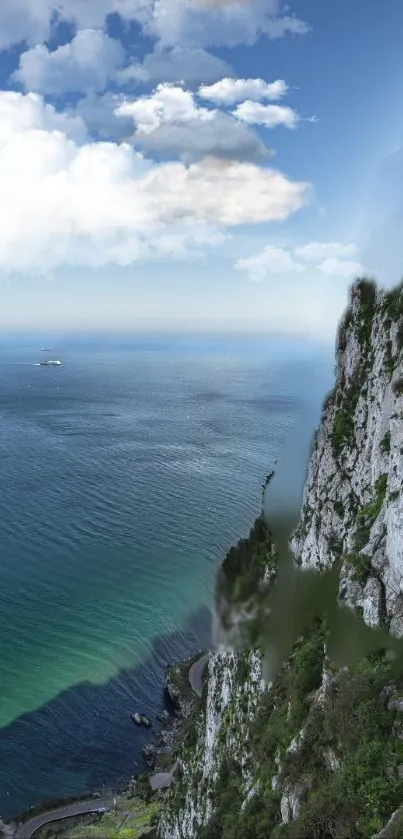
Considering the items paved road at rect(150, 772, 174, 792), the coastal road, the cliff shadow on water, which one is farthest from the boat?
paved road at rect(150, 772, 174, 792)

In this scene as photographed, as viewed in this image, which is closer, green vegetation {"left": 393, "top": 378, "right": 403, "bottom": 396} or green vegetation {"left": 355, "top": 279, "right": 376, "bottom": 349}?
green vegetation {"left": 393, "top": 378, "right": 403, "bottom": 396}

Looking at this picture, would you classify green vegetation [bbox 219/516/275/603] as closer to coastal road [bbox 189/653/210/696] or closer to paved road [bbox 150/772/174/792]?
coastal road [bbox 189/653/210/696]

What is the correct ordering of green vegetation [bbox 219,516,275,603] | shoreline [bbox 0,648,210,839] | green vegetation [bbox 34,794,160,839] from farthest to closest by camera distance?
shoreline [bbox 0,648,210,839] → green vegetation [bbox 34,794,160,839] → green vegetation [bbox 219,516,275,603]

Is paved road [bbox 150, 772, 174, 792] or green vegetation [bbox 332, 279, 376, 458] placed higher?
green vegetation [bbox 332, 279, 376, 458]

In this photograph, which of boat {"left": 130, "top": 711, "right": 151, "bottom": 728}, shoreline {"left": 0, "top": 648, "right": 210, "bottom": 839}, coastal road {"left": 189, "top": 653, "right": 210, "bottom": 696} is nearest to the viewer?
shoreline {"left": 0, "top": 648, "right": 210, "bottom": 839}

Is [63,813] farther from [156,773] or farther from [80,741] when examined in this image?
[156,773]

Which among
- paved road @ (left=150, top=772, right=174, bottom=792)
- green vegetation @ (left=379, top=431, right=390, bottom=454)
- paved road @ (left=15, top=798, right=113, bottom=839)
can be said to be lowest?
paved road @ (left=15, top=798, right=113, bottom=839)

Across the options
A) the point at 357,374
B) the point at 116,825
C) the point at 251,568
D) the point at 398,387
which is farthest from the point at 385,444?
the point at 116,825
